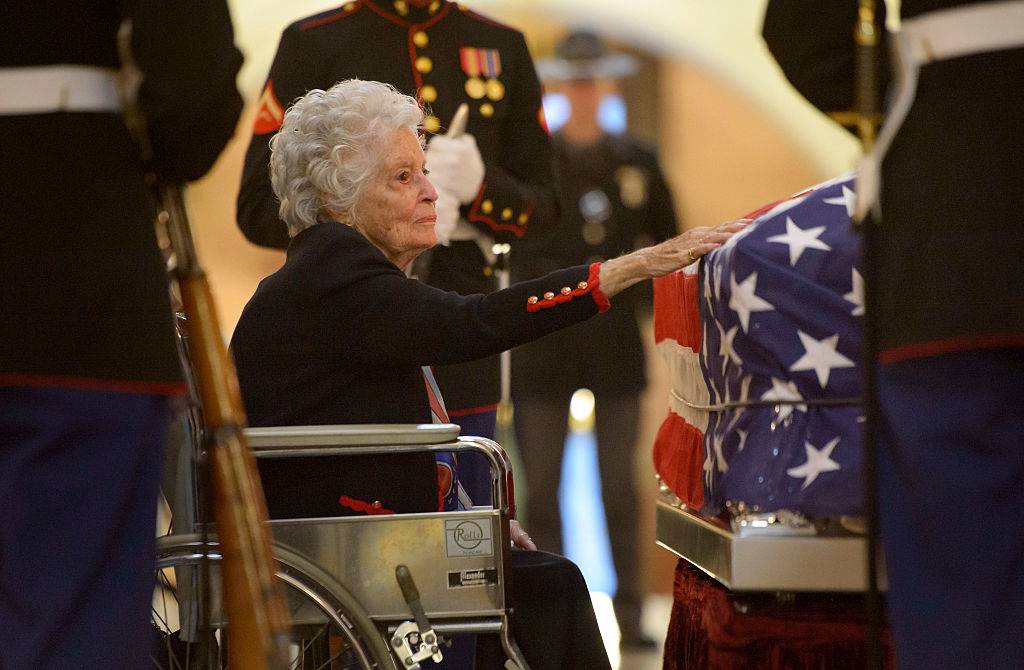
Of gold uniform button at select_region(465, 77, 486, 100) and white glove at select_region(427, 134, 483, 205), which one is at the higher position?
gold uniform button at select_region(465, 77, 486, 100)

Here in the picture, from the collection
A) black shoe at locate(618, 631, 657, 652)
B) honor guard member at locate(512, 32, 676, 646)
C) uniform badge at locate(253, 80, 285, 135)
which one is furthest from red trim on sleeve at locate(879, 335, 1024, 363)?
honor guard member at locate(512, 32, 676, 646)

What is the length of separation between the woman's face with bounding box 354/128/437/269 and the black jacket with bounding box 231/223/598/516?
13cm

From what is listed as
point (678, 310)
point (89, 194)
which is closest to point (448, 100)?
point (678, 310)

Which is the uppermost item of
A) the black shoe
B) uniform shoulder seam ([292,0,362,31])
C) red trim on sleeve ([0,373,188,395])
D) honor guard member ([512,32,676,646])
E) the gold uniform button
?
uniform shoulder seam ([292,0,362,31])

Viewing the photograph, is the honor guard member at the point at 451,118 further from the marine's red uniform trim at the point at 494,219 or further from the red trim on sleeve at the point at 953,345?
the red trim on sleeve at the point at 953,345

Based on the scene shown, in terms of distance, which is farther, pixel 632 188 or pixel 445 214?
pixel 632 188

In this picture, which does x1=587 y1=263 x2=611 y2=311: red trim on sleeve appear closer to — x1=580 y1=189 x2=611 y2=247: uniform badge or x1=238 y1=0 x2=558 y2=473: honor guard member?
x1=238 y1=0 x2=558 y2=473: honor guard member

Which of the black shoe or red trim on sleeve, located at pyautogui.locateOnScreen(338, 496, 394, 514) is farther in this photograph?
the black shoe

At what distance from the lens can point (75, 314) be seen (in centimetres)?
159

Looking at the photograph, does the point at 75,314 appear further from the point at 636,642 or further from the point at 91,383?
the point at 636,642

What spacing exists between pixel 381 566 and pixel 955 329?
0.93 metres

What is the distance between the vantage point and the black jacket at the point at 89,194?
5.18ft

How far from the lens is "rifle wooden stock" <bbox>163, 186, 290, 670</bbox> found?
159 centimetres

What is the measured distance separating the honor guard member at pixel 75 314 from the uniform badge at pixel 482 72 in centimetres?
144
